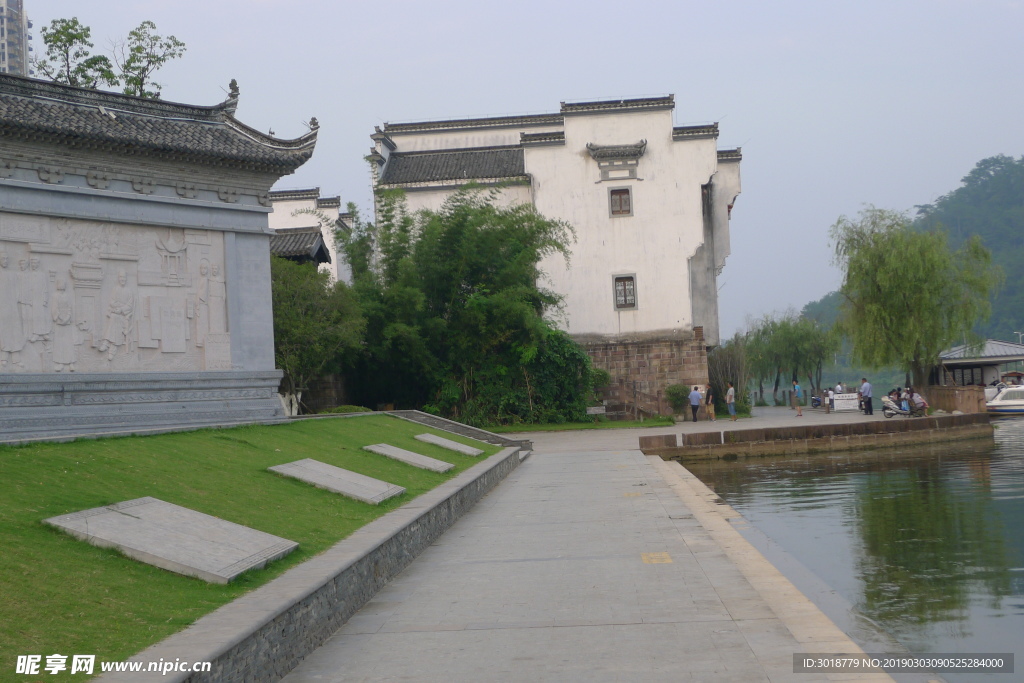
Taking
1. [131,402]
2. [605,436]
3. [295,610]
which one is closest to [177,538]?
[295,610]

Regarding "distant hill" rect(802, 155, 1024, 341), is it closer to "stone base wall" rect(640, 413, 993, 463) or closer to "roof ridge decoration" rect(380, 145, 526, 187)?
"roof ridge decoration" rect(380, 145, 526, 187)

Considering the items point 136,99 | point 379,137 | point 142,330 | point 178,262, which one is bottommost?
point 142,330

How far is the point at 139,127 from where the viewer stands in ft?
53.9

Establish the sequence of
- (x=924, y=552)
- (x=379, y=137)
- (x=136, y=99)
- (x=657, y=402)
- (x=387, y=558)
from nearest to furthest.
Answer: (x=387, y=558) < (x=924, y=552) < (x=136, y=99) < (x=657, y=402) < (x=379, y=137)

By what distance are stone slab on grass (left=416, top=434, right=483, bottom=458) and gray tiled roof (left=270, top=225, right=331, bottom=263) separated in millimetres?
10777

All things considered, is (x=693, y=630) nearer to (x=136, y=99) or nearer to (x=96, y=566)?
(x=96, y=566)

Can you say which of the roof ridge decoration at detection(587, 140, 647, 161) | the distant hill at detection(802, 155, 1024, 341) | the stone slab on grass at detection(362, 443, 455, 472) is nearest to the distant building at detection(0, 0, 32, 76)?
the roof ridge decoration at detection(587, 140, 647, 161)

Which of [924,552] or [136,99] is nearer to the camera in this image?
[924,552]

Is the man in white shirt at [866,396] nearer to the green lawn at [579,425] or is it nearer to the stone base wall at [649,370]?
the stone base wall at [649,370]

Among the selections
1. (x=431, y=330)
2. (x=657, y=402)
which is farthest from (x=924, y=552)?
(x=657, y=402)

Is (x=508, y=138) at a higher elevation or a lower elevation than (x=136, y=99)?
higher

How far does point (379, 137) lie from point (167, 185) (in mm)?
19238

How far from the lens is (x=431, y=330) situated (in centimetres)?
2814

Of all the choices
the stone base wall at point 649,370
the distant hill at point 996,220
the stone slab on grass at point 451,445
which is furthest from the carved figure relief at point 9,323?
the distant hill at point 996,220
